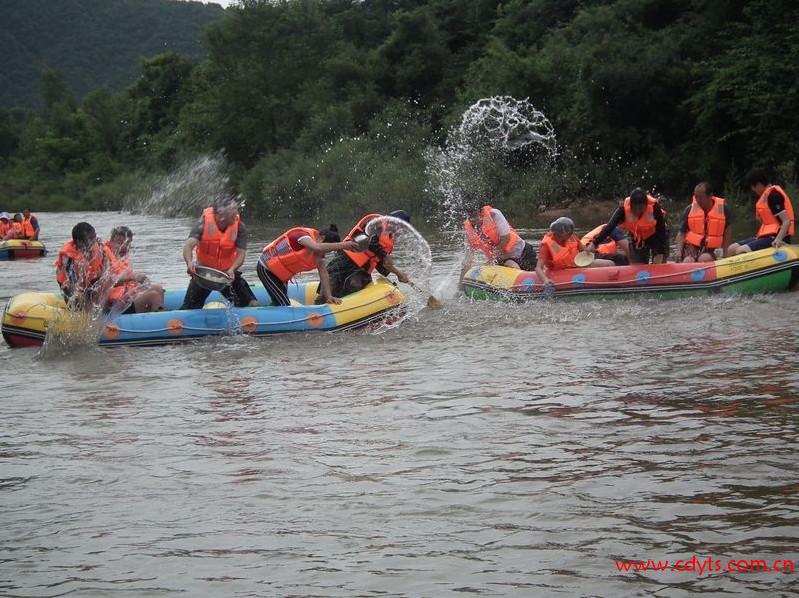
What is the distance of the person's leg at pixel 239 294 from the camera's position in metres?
10.3

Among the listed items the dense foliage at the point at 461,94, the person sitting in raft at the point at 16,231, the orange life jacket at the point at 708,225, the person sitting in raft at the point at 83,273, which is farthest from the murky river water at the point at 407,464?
the person sitting in raft at the point at 16,231

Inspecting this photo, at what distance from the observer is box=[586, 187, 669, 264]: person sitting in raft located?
1107 cm

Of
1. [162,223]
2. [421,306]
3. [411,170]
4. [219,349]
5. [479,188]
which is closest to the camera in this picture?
[219,349]

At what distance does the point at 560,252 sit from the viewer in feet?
36.3

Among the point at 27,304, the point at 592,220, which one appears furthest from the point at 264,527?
the point at 592,220

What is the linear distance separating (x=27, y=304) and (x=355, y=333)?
2.96 meters

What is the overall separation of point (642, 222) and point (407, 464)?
5.90 metres

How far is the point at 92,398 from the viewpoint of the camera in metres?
8.06

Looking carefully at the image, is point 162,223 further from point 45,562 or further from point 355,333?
point 45,562

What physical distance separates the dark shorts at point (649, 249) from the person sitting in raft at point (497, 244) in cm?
108

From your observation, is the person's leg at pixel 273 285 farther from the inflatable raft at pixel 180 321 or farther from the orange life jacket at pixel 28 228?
the orange life jacket at pixel 28 228

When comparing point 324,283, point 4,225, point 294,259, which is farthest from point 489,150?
point 294,259

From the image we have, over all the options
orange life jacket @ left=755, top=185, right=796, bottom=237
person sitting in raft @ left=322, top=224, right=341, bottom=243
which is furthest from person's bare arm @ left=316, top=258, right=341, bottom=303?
orange life jacket @ left=755, top=185, right=796, bottom=237

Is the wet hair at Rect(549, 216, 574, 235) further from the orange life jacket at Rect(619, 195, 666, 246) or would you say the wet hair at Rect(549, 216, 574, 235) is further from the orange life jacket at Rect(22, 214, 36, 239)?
the orange life jacket at Rect(22, 214, 36, 239)
